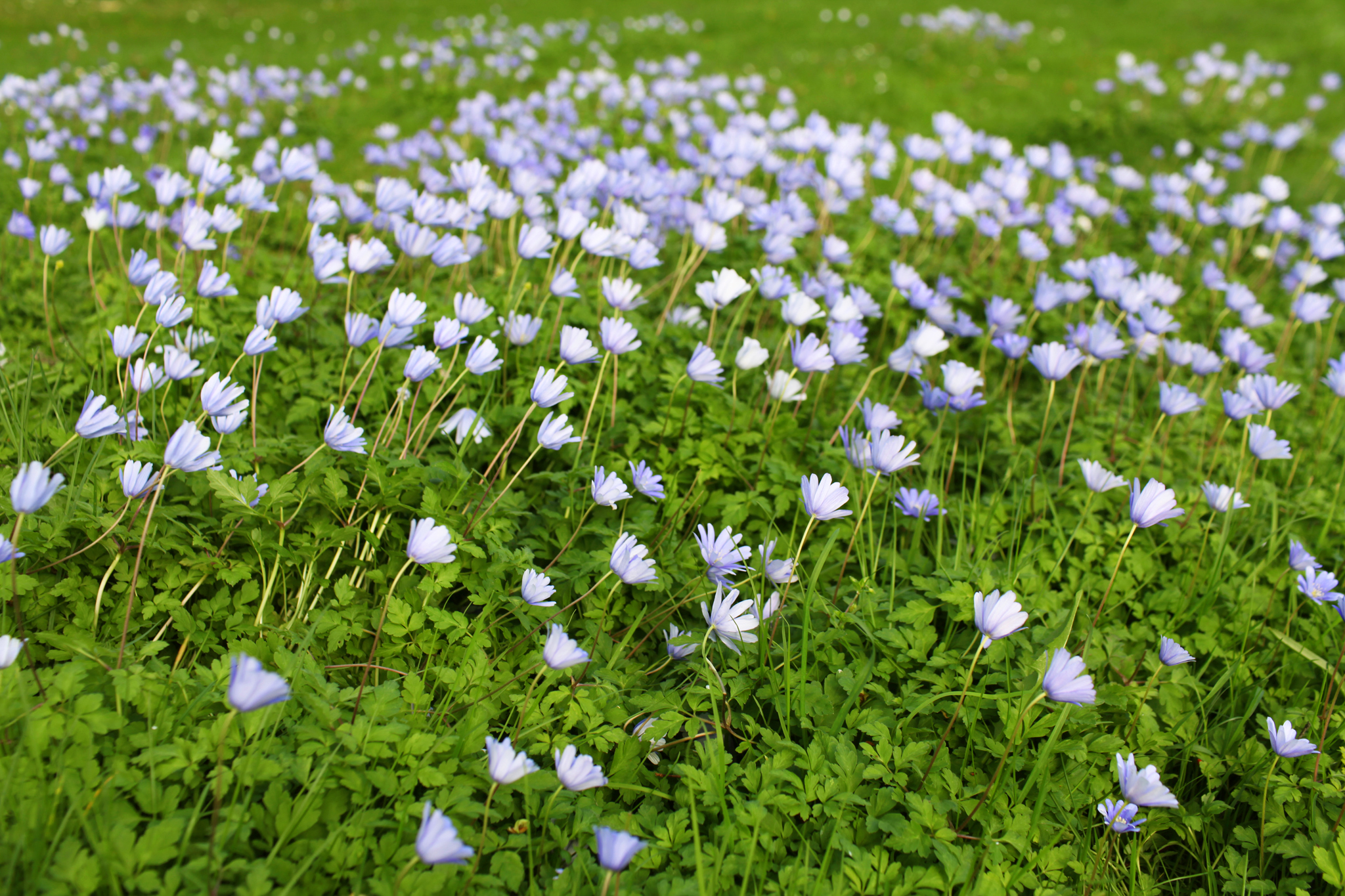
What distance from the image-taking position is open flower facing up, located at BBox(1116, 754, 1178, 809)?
1906 mm

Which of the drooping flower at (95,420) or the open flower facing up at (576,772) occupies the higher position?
the drooping flower at (95,420)

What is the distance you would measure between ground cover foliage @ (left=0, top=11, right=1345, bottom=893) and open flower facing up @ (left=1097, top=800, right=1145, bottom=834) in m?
0.07

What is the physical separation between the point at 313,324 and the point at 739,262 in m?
2.26

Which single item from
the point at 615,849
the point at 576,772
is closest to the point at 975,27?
the point at 576,772

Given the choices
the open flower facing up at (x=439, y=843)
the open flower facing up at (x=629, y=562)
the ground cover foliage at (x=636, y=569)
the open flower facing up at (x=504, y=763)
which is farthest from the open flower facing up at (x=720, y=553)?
the open flower facing up at (x=439, y=843)

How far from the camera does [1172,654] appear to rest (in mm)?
2324

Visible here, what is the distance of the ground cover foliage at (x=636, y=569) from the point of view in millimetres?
1870

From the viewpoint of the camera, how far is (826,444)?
313 centimetres

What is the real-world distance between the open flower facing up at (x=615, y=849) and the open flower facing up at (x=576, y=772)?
180mm

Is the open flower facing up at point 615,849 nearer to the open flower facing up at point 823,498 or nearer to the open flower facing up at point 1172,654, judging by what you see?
the open flower facing up at point 823,498

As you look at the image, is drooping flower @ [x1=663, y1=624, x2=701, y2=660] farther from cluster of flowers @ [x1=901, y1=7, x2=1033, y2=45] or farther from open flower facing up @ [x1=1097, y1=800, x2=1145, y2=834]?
cluster of flowers @ [x1=901, y1=7, x2=1033, y2=45]

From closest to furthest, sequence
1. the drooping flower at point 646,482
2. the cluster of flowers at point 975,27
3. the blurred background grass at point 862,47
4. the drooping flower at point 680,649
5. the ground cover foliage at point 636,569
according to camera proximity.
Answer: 1. the ground cover foliage at point 636,569
2. the drooping flower at point 680,649
3. the drooping flower at point 646,482
4. the blurred background grass at point 862,47
5. the cluster of flowers at point 975,27

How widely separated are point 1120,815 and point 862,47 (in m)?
11.6

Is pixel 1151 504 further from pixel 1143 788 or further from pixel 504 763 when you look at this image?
pixel 504 763
